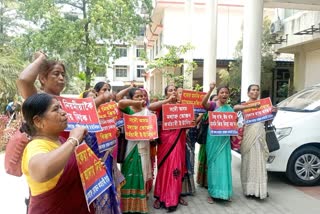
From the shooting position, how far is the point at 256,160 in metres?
4.80

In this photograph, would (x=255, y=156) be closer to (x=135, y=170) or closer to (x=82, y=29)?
(x=135, y=170)

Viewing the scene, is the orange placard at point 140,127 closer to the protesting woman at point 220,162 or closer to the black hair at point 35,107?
the protesting woman at point 220,162

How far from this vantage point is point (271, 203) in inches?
188

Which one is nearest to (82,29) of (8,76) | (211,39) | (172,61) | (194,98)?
(8,76)

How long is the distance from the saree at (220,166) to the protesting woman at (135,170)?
99cm

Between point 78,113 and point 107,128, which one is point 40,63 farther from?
point 107,128

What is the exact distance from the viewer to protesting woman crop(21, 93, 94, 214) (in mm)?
1580

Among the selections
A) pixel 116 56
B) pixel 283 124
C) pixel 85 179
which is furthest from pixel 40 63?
pixel 116 56

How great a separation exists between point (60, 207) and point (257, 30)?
25.7 ft

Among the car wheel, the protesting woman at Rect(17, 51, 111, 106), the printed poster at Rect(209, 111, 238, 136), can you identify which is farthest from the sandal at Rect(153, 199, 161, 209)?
the protesting woman at Rect(17, 51, 111, 106)

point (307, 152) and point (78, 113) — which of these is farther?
point (307, 152)

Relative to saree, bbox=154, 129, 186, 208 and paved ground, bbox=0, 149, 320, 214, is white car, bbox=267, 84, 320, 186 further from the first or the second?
saree, bbox=154, 129, 186, 208

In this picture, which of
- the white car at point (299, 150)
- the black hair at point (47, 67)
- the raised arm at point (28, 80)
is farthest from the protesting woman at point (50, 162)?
the white car at point (299, 150)

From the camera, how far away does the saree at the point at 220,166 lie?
4.63m
